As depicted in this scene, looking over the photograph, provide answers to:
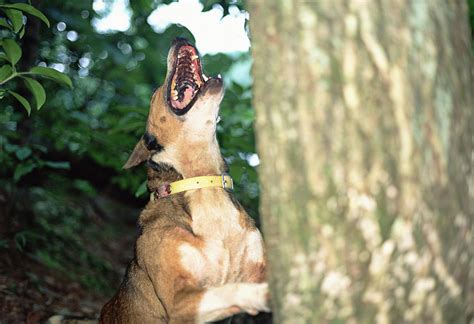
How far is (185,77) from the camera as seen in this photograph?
5293 millimetres

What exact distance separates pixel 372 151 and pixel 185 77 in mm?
3461

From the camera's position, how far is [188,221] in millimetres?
4430

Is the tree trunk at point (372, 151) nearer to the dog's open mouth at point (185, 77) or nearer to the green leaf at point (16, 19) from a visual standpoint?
the green leaf at point (16, 19)

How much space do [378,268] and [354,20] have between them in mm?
830

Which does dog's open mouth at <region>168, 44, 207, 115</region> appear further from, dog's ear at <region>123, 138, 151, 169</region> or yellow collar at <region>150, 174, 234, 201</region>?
yellow collar at <region>150, 174, 234, 201</region>

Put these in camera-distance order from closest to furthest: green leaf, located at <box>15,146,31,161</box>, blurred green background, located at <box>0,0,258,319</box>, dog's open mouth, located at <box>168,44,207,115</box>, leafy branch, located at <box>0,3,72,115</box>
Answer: leafy branch, located at <box>0,3,72,115</box> < dog's open mouth, located at <box>168,44,207,115</box> < green leaf, located at <box>15,146,31,161</box> < blurred green background, located at <box>0,0,258,319</box>

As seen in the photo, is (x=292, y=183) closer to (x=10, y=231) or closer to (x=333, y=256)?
(x=333, y=256)

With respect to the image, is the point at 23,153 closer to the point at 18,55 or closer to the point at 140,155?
the point at 140,155

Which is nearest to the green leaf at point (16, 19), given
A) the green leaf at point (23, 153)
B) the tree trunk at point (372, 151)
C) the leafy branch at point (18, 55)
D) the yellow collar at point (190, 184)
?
the leafy branch at point (18, 55)

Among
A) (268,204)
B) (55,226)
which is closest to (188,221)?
(268,204)

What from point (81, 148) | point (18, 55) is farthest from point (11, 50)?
point (81, 148)

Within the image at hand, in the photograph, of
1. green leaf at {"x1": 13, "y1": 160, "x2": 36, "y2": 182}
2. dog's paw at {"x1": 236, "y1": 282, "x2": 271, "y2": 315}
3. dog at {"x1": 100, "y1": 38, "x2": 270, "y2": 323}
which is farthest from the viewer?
green leaf at {"x1": 13, "y1": 160, "x2": 36, "y2": 182}

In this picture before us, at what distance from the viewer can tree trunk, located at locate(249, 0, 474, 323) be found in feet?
6.60

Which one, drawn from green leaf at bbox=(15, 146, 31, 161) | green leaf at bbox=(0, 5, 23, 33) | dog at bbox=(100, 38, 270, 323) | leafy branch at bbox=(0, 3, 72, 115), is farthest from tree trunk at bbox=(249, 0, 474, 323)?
green leaf at bbox=(15, 146, 31, 161)
